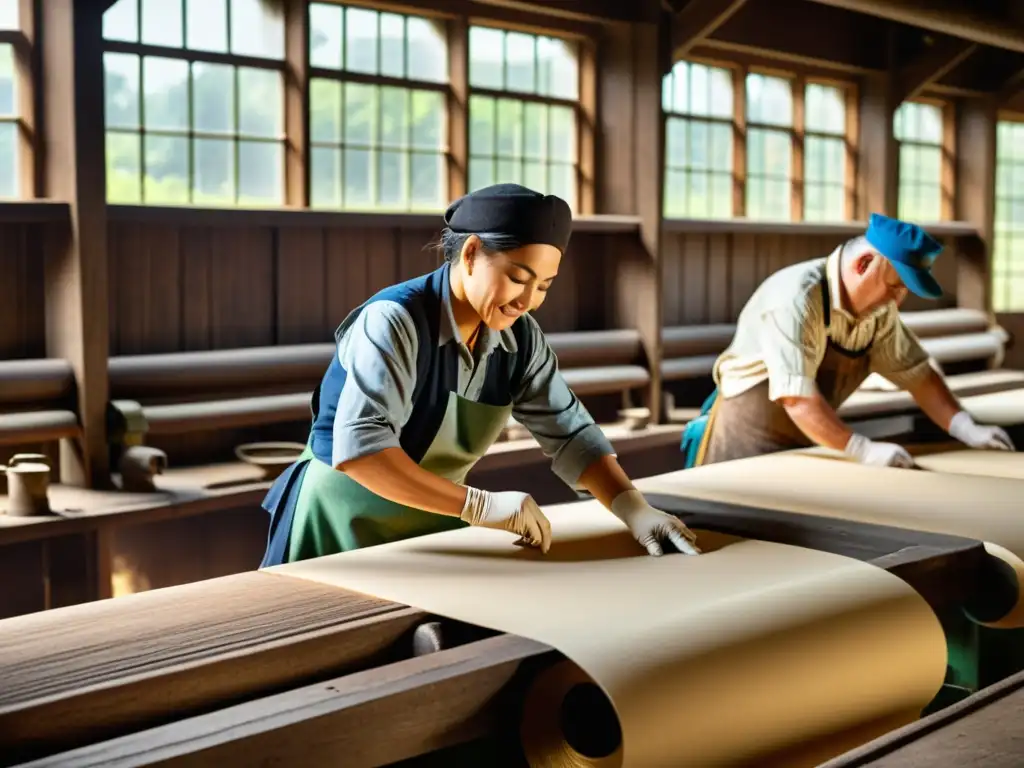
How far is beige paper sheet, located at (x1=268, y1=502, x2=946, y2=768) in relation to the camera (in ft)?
5.04

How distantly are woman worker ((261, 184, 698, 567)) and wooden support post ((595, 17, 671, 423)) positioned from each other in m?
3.60

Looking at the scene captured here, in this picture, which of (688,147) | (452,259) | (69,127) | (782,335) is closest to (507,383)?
(452,259)

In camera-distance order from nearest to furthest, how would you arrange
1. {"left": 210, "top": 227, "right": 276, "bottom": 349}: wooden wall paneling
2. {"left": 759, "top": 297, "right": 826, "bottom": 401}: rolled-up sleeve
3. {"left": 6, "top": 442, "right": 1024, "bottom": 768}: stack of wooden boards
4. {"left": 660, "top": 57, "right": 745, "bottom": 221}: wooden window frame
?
{"left": 6, "top": 442, "right": 1024, "bottom": 768}: stack of wooden boards < {"left": 759, "top": 297, "right": 826, "bottom": 401}: rolled-up sleeve < {"left": 210, "top": 227, "right": 276, "bottom": 349}: wooden wall paneling < {"left": 660, "top": 57, "right": 745, "bottom": 221}: wooden window frame

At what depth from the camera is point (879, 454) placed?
10.5ft

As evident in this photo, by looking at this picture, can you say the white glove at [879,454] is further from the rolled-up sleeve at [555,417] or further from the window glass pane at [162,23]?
the window glass pane at [162,23]

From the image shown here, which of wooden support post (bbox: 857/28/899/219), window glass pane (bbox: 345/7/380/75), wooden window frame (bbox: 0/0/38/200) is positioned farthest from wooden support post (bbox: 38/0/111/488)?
wooden support post (bbox: 857/28/899/219)

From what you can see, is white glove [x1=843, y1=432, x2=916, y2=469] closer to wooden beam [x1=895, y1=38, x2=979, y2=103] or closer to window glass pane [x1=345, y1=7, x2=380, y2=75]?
window glass pane [x1=345, y1=7, x2=380, y2=75]

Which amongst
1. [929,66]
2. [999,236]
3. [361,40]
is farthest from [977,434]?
[999,236]

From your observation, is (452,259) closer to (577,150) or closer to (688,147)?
(577,150)

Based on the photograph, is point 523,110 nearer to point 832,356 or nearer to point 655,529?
point 832,356

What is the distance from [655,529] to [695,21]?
422 cm

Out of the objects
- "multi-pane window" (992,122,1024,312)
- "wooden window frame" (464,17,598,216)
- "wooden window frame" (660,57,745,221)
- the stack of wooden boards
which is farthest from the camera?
"multi-pane window" (992,122,1024,312)

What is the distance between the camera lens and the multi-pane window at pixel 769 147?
23.2 ft

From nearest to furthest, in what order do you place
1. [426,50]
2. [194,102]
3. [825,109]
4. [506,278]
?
[506,278], [194,102], [426,50], [825,109]
